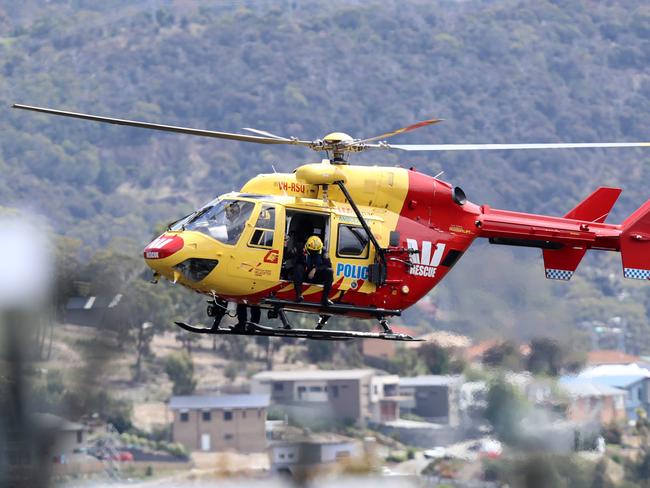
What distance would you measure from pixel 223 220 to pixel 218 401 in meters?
38.9

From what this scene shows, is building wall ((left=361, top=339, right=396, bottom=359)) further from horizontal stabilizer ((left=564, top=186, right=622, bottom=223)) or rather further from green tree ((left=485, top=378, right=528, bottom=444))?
horizontal stabilizer ((left=564, top=186, right=622, bottom=223))

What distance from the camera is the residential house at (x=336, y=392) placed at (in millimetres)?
57469

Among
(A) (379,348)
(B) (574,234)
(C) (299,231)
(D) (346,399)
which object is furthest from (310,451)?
(A) (379,348)

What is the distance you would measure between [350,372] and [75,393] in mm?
28946

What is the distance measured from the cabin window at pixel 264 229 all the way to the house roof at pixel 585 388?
10.2 meters

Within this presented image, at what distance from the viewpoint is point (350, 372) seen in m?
67.5

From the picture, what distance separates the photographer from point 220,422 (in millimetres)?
61500

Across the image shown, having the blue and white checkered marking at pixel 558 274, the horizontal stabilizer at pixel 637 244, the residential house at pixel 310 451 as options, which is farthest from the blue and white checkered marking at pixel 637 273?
the residential house at pixel 310 451

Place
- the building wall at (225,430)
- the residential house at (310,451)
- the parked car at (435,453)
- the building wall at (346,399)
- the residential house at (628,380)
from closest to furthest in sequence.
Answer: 1. the residential house at (628,380)
2. the parked car at (435,453)
3. the residential house at (310,451)
4. the building wall at (225,430)
5. the building wall at (346,399)

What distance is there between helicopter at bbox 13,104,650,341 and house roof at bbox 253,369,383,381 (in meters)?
36.2

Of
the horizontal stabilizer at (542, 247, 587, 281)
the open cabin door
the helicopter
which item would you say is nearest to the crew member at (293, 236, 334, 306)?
the helicopter

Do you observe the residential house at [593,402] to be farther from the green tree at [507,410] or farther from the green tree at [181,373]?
the green tree at [181,373]

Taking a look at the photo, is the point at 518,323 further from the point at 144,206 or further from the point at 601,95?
the point at 601,95

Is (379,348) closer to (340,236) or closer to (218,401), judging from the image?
(218,401)
